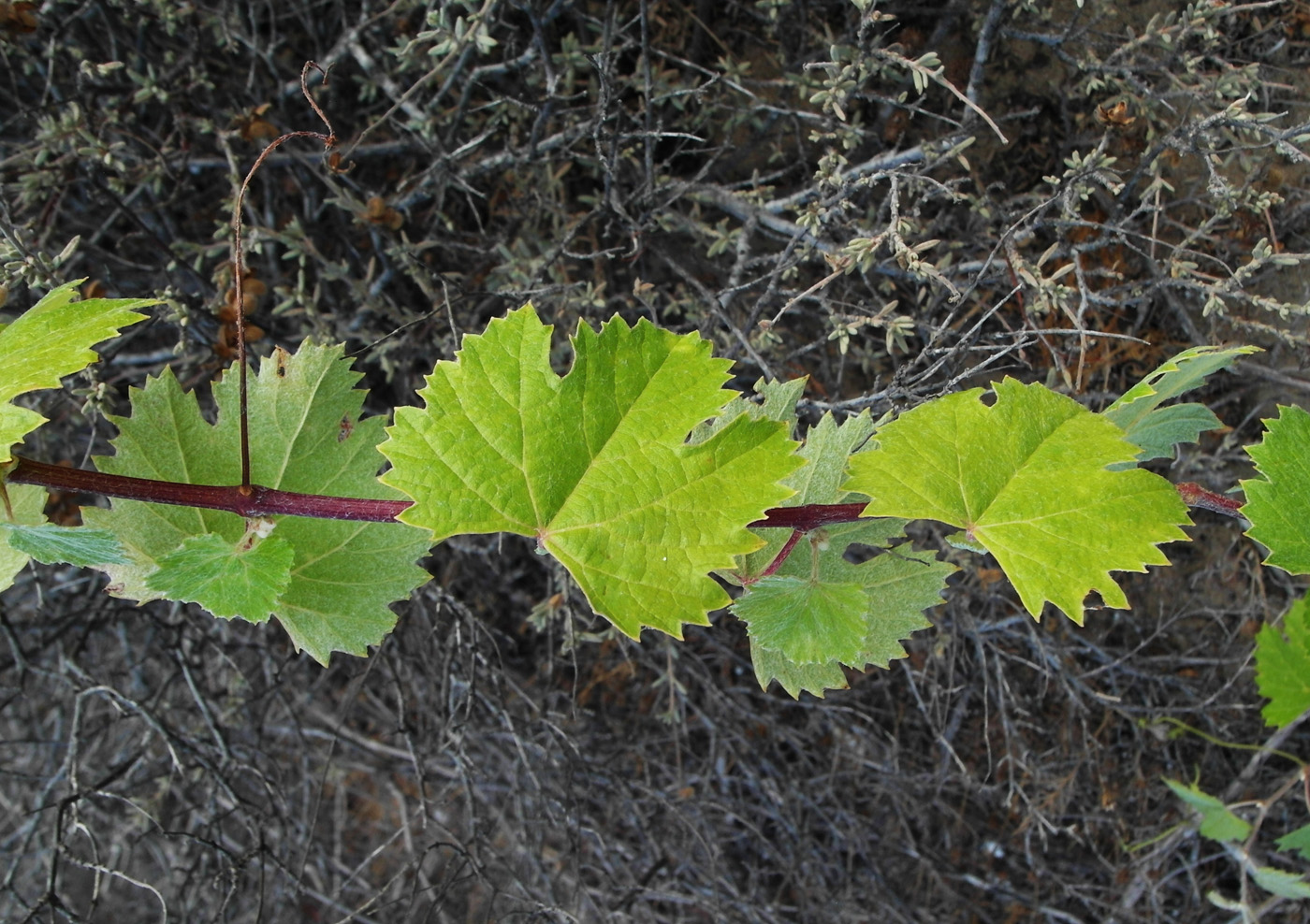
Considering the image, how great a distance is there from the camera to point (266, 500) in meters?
1.02

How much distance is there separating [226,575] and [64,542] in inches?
6.9

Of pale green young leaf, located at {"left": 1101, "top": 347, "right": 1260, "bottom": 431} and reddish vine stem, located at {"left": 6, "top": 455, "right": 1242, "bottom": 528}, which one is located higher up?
pale green young leaf, located at {"left": 1101, "top": 347, "right": 1260, "bottom": 431}

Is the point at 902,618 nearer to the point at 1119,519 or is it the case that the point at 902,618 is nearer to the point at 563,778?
the point at 1119,519

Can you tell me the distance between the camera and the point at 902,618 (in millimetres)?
1210

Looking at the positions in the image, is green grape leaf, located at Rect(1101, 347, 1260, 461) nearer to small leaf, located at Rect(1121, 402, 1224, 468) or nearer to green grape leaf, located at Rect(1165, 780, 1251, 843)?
small leaf, located at Rect(1121, 402, 1224, 468)

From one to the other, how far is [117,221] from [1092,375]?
216cm

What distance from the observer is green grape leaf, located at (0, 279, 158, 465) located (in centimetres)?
91

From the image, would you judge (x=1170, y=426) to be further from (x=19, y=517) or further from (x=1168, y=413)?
(x=19, y=517)

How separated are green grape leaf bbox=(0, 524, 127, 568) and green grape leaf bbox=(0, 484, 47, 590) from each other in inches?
1.1

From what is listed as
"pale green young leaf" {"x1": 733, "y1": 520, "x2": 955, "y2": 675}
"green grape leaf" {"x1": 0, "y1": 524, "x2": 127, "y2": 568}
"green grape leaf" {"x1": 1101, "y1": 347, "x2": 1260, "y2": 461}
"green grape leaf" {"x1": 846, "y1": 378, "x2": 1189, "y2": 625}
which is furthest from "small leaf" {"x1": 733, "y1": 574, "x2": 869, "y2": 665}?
"green grape leaf" {"x1": 0, "y1": 524, "x2": 127, "y2": 568}

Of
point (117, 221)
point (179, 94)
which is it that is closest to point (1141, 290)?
point (179, 94)

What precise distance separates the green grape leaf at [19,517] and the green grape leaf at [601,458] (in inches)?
18.5

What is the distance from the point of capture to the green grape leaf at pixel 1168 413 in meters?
1.05

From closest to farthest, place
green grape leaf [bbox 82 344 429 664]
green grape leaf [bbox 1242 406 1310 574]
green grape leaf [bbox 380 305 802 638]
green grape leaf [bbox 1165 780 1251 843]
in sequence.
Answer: green grape leaf [bbox 380 305 802 638]
green grape leaf [bbox 1242 406 1310 574]
green grape leaf [bbox 82 344 429 664]
green grape leaf [bbox 1165 780 1251 843]
